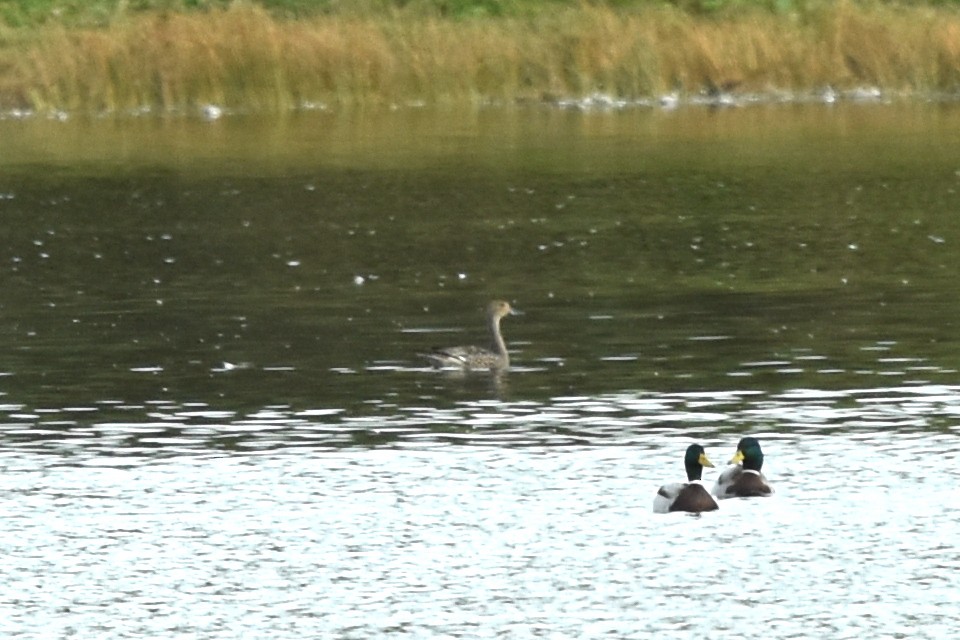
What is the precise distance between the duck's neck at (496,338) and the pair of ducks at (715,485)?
5.64m

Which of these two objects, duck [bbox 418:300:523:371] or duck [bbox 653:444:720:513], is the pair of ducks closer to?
duck [bbox 653:444:720:513]

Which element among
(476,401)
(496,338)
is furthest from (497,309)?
(476,401)

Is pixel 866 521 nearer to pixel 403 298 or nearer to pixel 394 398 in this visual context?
pixel 394 398

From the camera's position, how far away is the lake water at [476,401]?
15.0m

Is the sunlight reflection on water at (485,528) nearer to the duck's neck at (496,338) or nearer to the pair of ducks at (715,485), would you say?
the pair of ducks at (715,485)

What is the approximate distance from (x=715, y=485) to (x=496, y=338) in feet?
20.5

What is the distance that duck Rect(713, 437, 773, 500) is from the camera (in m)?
17.0

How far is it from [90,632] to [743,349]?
10748 millimetres

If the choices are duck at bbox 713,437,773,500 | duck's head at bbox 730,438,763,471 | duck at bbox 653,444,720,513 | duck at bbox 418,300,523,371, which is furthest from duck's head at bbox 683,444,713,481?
duck at bbox 418,300,523,371

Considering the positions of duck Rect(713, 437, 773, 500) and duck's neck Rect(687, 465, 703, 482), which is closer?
duck Rect(713, 437, 773, 500)

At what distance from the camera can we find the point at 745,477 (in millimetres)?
17047

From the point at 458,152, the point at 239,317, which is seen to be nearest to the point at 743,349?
the point at 239,317

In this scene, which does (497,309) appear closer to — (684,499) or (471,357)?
(471,357)

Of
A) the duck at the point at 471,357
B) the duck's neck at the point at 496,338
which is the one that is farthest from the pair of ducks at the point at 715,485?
the duck's neck at the point at 496,338
